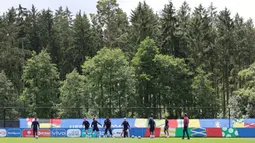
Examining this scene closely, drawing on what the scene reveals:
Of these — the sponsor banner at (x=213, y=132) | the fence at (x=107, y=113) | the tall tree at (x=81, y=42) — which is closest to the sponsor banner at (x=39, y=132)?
the fence at (x=107, y=113)

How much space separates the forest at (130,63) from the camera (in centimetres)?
6994

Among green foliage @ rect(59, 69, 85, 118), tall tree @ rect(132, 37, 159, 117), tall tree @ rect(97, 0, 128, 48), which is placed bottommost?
green foliage @ rect(59, 69, 85, 118)

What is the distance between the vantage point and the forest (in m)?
69.9

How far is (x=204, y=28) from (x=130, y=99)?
62.4ft

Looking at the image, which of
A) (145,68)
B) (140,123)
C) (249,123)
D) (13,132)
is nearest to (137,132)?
(140,123)

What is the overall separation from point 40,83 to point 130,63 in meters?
15.6

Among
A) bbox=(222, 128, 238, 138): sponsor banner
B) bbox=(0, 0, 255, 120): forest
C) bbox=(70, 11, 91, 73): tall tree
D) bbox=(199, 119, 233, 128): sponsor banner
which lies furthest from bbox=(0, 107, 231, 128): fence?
bbox=(70, 11, 91, 73): tall tree

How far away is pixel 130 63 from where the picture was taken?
3120 inches

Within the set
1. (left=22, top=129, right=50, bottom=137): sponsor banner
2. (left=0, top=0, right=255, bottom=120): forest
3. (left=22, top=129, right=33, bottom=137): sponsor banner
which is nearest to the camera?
(left=22, top=129, right=33, bottom=137): sponsor banner

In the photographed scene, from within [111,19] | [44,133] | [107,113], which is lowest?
[44,133]

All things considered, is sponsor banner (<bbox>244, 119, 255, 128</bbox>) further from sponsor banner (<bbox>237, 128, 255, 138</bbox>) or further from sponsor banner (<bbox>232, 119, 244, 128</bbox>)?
sponsor banner (<bbox>237, 128, 255, 138</bbox>)

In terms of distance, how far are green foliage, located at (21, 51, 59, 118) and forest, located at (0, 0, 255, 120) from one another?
0.16 meters

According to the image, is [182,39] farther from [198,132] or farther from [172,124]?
[198,132]

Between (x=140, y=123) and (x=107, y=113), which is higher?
(x=107, y=113)
